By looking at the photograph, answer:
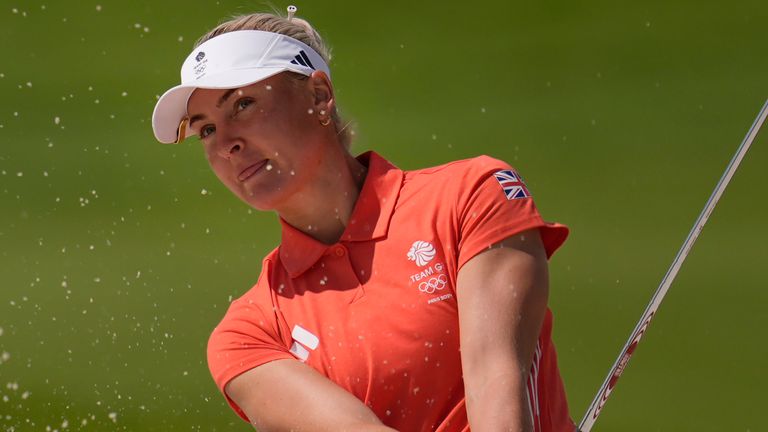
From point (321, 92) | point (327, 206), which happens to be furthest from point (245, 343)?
point (321, 92)

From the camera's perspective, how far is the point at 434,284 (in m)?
1.18

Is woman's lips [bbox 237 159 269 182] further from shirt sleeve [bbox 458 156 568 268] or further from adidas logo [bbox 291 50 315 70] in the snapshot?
shirt sleeve [bbox 458 156 568 268]

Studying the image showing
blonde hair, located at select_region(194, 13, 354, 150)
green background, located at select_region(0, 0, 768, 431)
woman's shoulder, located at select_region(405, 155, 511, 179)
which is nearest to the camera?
woman's shoulder, located at select_region(405, 155, 511, 179)

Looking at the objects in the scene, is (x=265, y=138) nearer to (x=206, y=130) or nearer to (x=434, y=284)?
(x=206, y=130)

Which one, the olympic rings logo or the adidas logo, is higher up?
the adidas logo

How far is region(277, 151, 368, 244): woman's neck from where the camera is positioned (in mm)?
1283

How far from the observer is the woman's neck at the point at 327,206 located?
1283 millimetres

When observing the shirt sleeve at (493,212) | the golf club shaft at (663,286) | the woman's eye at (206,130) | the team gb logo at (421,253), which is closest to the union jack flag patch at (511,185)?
the shirt sleeve at (493,212)

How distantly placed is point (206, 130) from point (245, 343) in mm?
253

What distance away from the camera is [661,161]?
5.15 feet

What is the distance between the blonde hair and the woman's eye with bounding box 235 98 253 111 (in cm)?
10

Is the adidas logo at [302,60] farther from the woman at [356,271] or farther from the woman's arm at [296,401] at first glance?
the woman's arm at [296,401]

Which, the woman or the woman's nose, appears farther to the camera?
the woman's nose

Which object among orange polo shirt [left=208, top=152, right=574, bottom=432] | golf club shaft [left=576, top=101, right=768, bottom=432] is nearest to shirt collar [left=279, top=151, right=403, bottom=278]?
orange polo shirt [left=208, top=152, right=574, bottom=432]
